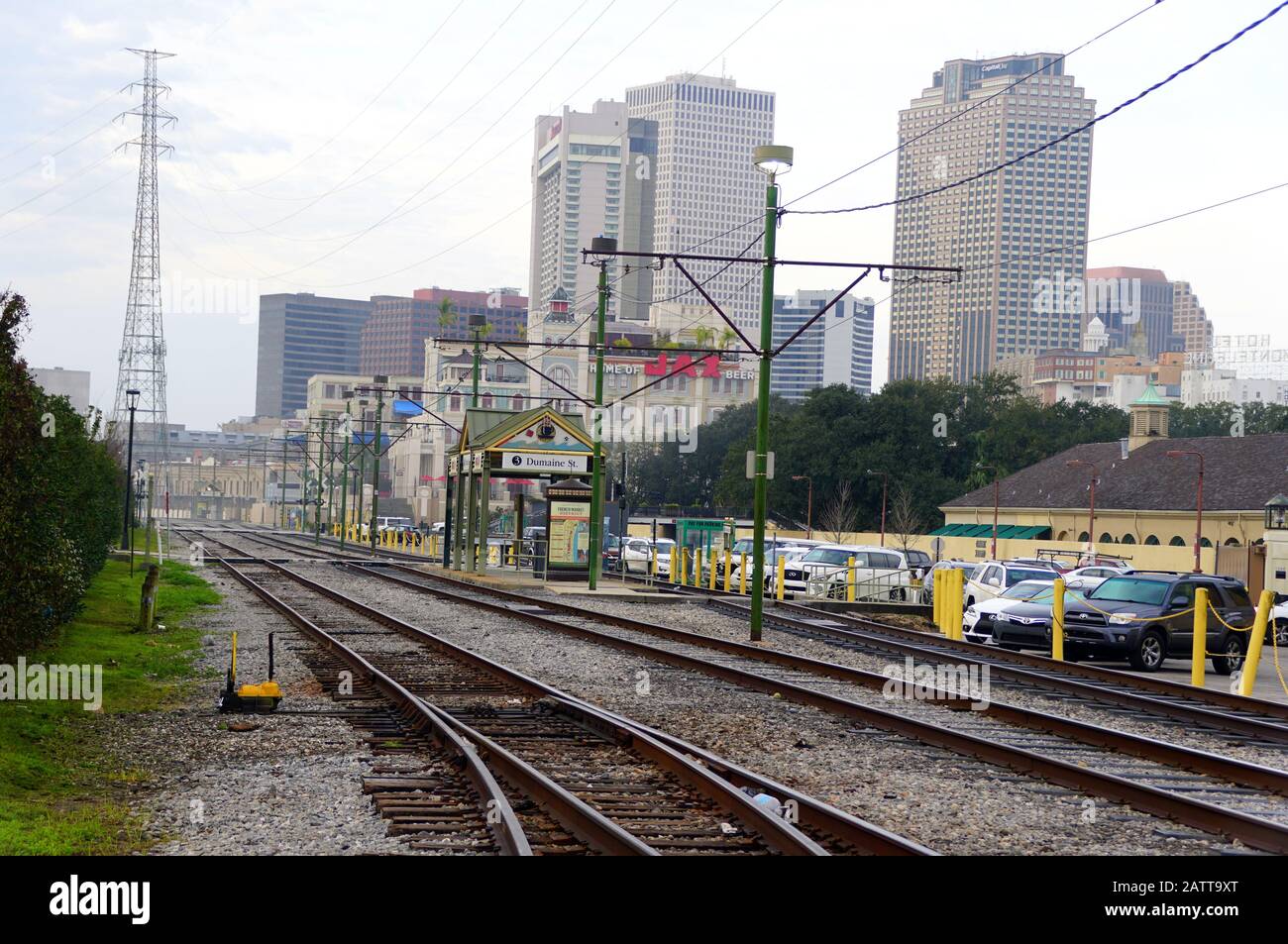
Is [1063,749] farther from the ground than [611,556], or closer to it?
farther from the ground

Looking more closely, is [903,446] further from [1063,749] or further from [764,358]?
[1063,749]

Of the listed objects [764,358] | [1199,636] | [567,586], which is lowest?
[567,586]

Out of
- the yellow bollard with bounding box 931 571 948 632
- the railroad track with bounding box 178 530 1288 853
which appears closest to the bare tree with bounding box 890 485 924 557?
the yellow bollard with bounding box 931 571 948 632

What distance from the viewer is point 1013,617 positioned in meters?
26.8

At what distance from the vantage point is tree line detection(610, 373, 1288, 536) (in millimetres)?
100062

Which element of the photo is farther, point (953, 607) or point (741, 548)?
point (741, 548)

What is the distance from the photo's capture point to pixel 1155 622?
24.4 meters

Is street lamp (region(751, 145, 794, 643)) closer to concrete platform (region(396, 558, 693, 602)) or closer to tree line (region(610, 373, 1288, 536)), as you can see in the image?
concrete platform (region(396, 558, 693, 602))

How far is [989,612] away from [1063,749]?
1350cm

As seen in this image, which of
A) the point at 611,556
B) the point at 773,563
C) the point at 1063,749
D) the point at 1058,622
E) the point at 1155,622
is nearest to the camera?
the point at 1063,749

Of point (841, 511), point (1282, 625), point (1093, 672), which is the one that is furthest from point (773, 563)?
point (841, 511)

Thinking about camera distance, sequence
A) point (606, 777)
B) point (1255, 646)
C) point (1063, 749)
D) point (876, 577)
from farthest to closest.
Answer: point (876, 577) → point (1255, 646) → point (1063, 749) → point (606, 777)

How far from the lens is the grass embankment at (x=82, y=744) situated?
363 inches

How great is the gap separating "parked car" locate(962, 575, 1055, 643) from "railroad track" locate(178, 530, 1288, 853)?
5.97m
